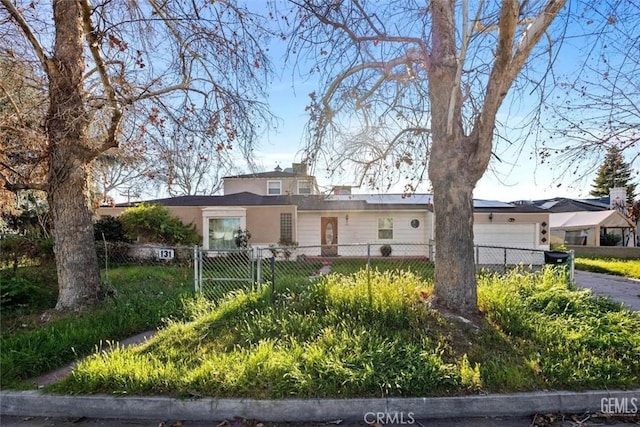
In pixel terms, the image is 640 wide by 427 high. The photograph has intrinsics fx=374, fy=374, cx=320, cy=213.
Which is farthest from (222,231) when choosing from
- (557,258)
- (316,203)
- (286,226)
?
(557,258)

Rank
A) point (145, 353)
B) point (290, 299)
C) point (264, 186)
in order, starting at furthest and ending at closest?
point (264, 186) < point (290, 299) < point (145, 353)

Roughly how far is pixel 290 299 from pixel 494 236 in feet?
50.1

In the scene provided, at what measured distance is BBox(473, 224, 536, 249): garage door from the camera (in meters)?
18.2

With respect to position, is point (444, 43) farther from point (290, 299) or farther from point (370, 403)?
point (370, 403)

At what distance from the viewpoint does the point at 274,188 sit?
22766 millimetres

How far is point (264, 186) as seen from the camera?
23234 mm

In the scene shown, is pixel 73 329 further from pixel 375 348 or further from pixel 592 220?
pixel 592 220

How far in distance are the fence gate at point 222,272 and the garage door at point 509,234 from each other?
11.6 m

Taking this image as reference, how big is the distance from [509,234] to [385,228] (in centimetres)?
599

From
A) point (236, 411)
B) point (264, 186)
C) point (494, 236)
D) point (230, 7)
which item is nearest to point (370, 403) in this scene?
point (236, 411)

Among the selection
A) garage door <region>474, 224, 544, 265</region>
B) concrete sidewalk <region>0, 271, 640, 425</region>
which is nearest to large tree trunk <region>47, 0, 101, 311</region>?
concrete sidewalk <region>0, 271, 640, 425</region>

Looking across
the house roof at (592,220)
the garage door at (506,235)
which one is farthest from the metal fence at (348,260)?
the house roof at (592,220)

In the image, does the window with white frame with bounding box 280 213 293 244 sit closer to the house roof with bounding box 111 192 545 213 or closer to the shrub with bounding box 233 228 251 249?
the house roof with bounding box 111 192 545 213

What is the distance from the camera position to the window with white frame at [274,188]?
22.6 metres
